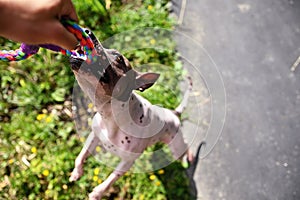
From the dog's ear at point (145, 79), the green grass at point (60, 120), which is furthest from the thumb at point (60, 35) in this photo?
the green grass at point (60, 120)

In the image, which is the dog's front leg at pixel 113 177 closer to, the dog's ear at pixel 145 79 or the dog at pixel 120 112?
the dog at pixel 120 112

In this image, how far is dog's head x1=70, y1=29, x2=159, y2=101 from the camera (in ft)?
4.22

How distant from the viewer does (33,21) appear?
910 mm

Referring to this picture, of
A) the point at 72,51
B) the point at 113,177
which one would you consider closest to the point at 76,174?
the point at 113,177

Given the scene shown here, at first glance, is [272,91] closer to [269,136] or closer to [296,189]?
[269,136]

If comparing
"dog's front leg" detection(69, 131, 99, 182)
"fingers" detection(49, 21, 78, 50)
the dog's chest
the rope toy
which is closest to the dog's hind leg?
the dog's chest

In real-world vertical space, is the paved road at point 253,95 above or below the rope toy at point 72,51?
Result: below

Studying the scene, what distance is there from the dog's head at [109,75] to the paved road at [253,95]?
4.64 ft

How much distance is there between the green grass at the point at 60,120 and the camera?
8.34 feet

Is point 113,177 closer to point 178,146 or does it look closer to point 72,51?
point 178,146

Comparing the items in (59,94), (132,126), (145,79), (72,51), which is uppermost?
(72,51)

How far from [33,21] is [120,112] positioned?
746 mm

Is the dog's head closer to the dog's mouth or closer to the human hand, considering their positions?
the dog's mouth

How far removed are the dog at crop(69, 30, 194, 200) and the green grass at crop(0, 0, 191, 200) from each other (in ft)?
0.83
